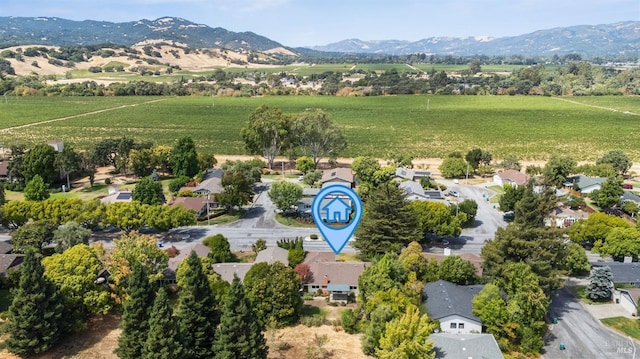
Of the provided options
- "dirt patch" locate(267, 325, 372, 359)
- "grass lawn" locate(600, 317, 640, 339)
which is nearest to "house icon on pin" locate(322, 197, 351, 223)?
"dirt patch" locate(267, 325, 372, 359)

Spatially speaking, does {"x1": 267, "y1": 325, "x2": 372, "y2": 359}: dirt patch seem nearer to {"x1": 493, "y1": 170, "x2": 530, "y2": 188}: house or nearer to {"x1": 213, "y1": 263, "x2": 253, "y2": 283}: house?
{"x1": 213, "y1": 263, "x2": 253, "y2": 283}: house

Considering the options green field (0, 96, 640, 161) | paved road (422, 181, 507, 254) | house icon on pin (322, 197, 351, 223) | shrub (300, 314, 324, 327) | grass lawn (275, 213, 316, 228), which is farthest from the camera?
green field (0, 96, 640, 161)

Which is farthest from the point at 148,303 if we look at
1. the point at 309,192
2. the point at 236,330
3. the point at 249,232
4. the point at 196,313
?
the point at 309,192

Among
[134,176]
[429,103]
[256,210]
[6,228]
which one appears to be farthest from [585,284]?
[429,103]

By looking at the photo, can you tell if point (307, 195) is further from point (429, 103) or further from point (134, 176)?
point (429, 103)

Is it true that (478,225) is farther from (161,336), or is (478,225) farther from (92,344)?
(92,344)

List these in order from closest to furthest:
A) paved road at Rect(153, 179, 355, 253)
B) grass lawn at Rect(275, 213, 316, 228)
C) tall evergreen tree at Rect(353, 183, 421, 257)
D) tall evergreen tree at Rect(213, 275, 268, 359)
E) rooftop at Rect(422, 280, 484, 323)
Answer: tall evergreen tree at Rect(213, 275, 268, 359)
rooftop at Rect(422, 280, 484, 323)
tall evergreen tree at Rect(353, 183, 421, 257)
paved road at Rect(153, 179, 355, 253)
grass lawn at Rect(275, 213, 316, 228)
